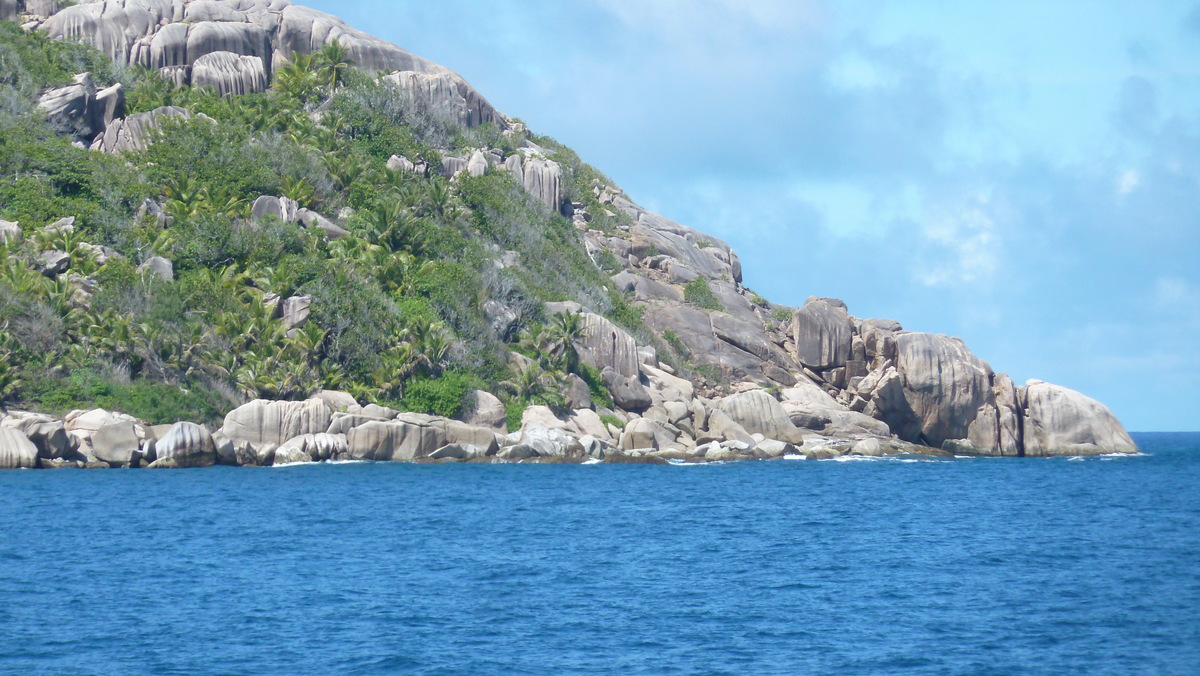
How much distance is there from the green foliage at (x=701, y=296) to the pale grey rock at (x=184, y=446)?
1227 inches

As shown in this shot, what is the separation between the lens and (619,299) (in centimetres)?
6103

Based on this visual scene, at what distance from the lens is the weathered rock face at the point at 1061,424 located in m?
58.3

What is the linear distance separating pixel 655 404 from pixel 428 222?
14.4 metres

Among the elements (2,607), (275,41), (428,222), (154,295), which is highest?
(275,41)

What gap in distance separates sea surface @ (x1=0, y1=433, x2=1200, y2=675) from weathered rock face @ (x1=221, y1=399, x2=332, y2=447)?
3817 millimetres

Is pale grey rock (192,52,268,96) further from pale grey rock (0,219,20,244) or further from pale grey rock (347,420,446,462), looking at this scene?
pale grey rock (347,420,446,462)

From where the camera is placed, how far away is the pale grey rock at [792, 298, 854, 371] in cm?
5962

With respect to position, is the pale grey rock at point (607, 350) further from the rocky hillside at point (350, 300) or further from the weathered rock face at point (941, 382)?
the weathered rock face at point (941, 382)

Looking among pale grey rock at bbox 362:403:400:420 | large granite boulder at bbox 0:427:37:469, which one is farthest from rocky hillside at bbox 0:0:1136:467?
pale grey rock at bbox 362:403:400:420

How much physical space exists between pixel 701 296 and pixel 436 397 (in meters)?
22.6

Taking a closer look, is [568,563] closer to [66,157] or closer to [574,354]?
[574,354]

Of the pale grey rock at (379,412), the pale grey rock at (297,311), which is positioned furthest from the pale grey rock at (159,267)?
the pale grey rock at (379,412)

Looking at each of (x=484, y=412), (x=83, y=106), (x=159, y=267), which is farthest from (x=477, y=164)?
(x=484, y=412)

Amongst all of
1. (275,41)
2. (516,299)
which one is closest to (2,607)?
(516,299)
